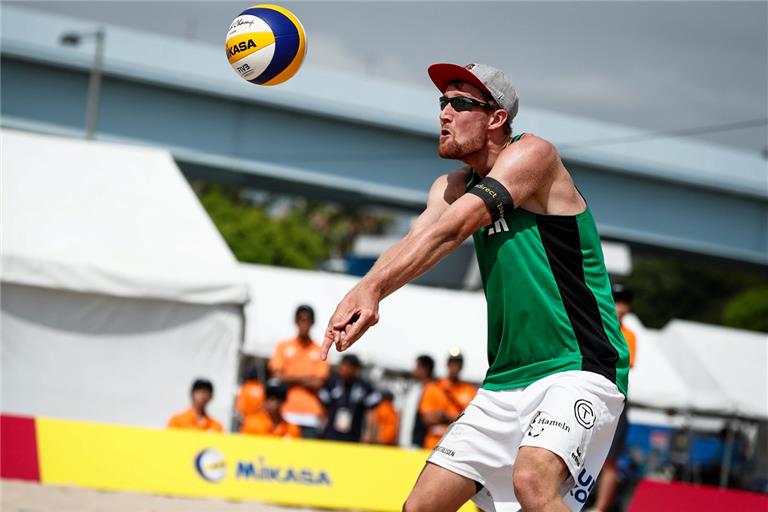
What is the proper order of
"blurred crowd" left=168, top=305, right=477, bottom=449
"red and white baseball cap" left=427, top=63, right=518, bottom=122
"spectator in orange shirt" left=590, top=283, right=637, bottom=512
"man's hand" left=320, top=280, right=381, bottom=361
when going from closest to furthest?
"man's hand" left=320, top=280, right=381, bottom=361 < "red and white baseball cap" left=427, top=63, right=518, bottom=122 < "spectator in orange shirt" left=590, top=283, right=637, bottom=512 < "blurred crowd" left=168, top=305, right=477, bottom=449

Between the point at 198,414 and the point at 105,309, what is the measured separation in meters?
1.89

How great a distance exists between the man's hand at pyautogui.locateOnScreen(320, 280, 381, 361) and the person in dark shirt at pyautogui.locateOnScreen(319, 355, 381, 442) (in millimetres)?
7472

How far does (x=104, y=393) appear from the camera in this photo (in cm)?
1138

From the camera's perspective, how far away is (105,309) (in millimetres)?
11422

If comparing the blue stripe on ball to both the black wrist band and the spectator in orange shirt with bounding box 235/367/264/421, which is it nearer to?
the black wrist band

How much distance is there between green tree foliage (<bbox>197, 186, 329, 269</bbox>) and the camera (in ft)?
156

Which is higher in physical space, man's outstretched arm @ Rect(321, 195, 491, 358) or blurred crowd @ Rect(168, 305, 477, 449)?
man's outstretched arm @ Rect(321, 195, 491, 358)

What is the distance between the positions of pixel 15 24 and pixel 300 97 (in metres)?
7.04

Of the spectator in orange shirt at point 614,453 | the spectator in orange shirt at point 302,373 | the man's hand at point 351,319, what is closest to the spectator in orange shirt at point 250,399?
the spectator in orange shirt at point 302,373

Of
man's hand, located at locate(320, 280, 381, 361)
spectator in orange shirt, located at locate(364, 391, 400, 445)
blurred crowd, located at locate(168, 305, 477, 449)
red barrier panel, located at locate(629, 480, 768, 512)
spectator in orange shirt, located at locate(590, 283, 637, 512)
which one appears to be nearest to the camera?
man's hand, located at locate(320, 280, 381, 361)

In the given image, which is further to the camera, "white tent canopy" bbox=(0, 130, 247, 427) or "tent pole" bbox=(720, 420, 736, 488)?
"tent pole" bbox=(720, 420, 736, 488)

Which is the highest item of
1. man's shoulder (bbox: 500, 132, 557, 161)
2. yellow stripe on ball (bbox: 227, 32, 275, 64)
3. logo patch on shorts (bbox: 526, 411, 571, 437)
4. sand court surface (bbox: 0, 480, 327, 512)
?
yellow stripe on ball (bbox: 227, 32, 275, 64)

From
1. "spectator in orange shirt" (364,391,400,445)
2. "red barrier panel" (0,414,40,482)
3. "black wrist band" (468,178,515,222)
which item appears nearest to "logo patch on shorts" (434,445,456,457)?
"black wrist band" (468,178,515,222)

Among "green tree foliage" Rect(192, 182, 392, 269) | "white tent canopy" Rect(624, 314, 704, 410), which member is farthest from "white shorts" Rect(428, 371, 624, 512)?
"green tree foliage" Rect(192, 182, 392, 269)
